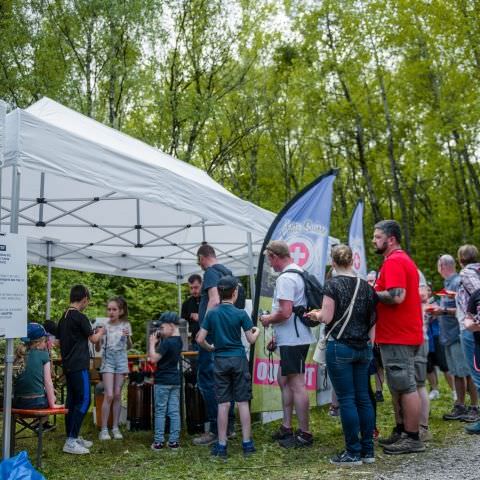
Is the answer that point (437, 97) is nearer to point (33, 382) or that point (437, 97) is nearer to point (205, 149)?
point (205, 149)

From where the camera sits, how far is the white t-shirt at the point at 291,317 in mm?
5664

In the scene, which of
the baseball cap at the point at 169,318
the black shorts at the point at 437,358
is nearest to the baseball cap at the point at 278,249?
the baseball cap at the point at 169,318

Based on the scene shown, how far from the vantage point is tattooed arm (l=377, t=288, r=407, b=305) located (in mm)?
5086

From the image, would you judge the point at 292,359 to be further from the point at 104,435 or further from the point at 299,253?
the point at 104,435

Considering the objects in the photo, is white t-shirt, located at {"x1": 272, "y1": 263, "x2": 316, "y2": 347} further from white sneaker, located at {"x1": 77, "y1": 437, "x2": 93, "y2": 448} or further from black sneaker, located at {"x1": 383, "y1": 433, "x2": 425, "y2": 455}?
white sneaker, located at {"x1": 77, "y1": 437, "x2": 93, "y2": 448}

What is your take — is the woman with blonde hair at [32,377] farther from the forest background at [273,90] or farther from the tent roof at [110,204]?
the forest background at [273,90]

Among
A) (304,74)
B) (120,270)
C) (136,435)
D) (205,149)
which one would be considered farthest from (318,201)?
(304,74)

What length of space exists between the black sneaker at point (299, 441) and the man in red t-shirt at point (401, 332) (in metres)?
0.82

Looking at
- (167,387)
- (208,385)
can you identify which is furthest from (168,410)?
(208,385)

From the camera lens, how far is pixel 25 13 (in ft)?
59.6

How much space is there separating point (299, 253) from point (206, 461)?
2.71 m

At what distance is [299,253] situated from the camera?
23.4ft

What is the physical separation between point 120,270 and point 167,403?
6251mm

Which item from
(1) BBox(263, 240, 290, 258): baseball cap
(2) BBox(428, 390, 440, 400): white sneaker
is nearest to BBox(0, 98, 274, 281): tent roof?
(1) BBox(263, 240, 290, 258): baseball cap
